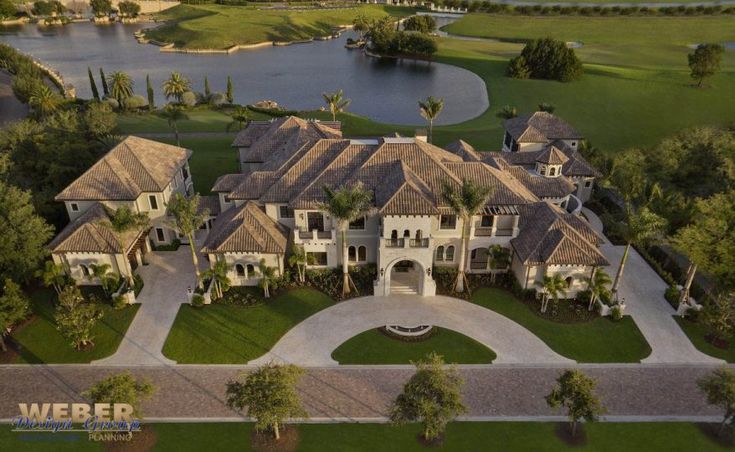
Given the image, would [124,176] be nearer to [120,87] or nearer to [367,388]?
[367,388]

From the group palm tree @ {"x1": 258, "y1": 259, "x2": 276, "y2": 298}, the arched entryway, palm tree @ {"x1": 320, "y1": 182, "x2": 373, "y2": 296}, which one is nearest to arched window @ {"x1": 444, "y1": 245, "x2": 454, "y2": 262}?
the arched entryway

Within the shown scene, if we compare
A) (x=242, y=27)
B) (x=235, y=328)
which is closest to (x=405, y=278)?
(x=235, y=328)

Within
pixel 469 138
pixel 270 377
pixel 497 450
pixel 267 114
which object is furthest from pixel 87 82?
pixel 497 450

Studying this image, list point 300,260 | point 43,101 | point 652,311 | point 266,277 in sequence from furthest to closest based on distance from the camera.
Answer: point 43,101
point 300,260
point 266,277
point 652,311

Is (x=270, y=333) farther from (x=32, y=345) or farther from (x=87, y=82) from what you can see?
(x=87, y=82)

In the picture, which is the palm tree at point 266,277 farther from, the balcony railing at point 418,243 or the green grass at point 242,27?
the green grass at point 242,27

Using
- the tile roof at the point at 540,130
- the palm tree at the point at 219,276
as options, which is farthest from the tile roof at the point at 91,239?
the tile roof at the point at 540,130
